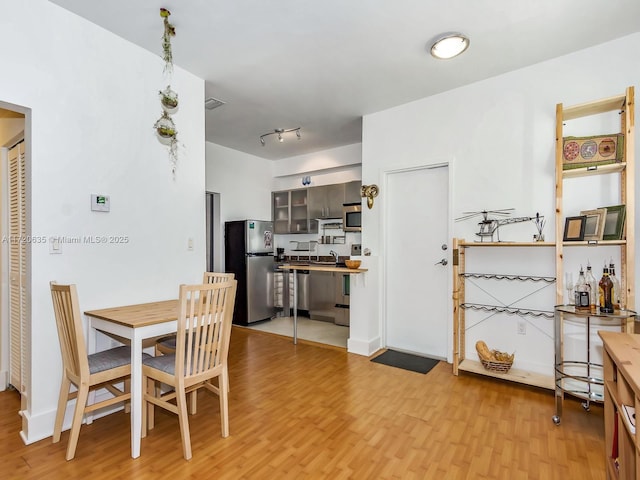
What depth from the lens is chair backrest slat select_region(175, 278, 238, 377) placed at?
6.29ft

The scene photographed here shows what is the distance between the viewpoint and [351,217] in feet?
17.8

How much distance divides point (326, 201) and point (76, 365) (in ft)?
14.0

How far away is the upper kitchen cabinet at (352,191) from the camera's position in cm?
537

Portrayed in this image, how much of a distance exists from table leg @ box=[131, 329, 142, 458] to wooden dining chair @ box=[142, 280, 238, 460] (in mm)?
110

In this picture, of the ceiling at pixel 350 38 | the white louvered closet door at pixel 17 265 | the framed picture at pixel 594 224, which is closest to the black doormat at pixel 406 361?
the framed picture at pixel 594 224

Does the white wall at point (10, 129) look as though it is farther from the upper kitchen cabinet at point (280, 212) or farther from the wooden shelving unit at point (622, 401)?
the upper kitchen cabinet at point (280, 212)

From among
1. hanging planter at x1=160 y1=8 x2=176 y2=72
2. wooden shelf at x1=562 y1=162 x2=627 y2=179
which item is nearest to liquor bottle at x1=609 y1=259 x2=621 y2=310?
wooden shelf at x1=562 y1=162 x2=627 y2=179

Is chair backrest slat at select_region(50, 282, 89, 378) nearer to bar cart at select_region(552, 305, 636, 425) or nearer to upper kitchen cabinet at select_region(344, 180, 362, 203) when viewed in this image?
bar cart at select_region(552, 305, 636, 425)

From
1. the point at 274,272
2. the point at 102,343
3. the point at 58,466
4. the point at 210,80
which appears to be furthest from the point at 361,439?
the point at 274,272

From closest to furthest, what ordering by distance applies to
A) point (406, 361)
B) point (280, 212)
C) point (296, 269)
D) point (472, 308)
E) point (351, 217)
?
point (472, 308) → point (406, 361) → point (296, 269) → point (351, 217) → point (280, 212)

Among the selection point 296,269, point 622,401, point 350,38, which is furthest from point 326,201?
point 622,401

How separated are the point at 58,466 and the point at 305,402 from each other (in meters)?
1.52

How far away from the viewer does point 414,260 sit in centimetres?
375

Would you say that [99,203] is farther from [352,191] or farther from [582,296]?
[352,191]
